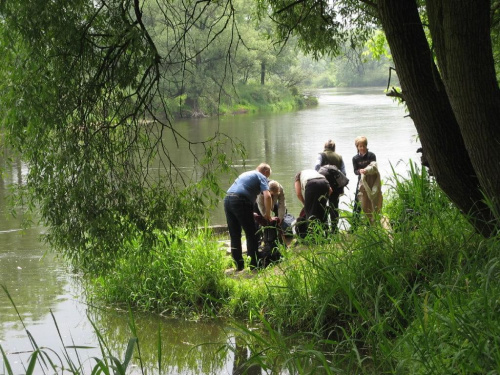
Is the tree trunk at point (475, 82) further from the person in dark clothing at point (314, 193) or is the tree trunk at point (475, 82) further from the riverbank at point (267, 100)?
the riverbank at point (267, 100)

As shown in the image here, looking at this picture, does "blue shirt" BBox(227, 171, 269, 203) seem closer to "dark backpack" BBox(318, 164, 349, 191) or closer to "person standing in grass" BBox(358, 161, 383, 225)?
"dark backpack" BBox(318, 164, 349, 191)

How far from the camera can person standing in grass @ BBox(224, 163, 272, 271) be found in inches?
364

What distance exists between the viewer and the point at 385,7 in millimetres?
6508

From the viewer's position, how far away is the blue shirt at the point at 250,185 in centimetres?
929

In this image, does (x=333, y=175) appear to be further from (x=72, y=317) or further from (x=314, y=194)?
(x=72, y=317)

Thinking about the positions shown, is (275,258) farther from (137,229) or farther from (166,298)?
(137,229)

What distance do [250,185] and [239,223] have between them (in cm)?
47

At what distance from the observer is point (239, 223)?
9438 millimetres

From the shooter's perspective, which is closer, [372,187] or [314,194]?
[314,194]

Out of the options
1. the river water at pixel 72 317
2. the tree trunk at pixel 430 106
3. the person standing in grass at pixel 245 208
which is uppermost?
the tree trunk at pixel 430 106

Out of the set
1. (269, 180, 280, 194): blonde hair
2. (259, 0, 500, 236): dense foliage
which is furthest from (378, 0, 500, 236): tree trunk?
(269, 180, 280, 194): blonde hair

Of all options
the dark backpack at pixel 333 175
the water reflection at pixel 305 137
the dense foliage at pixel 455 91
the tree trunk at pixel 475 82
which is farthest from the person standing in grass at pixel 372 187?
the tree trunk at pixel 475 82

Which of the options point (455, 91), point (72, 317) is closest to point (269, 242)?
point (72, 317)

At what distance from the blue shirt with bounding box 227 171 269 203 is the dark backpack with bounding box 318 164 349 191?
122cm
